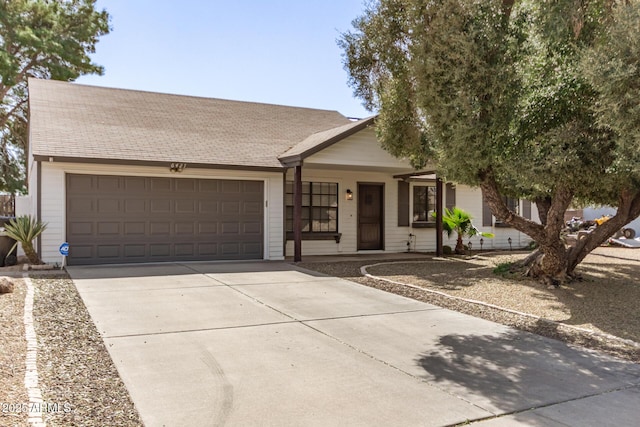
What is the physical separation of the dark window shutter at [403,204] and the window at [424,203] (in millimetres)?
379

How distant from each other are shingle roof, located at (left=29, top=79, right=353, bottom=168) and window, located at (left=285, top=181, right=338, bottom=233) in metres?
1.45

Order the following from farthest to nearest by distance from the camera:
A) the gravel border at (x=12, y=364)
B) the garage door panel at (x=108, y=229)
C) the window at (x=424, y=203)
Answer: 1. the window at (x=424, y=203)
2. the garage door panel at (x=108, y=229)
3. the gravel border at (x=12, y=364)

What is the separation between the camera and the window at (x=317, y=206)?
13875 mm

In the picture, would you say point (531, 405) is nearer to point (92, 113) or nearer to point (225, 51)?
point (92, 113)

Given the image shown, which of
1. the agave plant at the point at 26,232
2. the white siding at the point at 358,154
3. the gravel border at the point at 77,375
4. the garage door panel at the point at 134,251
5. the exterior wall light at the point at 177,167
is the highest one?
the white siding at the point at 358,154

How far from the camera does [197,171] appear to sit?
1175 cm

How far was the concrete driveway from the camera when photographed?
11.3 feet

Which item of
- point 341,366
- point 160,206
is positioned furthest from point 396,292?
point 160,206

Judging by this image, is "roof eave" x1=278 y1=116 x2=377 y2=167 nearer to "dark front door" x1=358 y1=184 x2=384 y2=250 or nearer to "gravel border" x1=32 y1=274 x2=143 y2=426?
"dark front door" x1=358 y1=184 x2=384 y2=250

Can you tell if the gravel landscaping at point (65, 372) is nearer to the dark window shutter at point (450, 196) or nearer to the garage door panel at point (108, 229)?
the garage door panel at point (108, 229)

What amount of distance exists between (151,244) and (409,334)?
7810 mm

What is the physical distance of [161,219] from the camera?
1148 cm

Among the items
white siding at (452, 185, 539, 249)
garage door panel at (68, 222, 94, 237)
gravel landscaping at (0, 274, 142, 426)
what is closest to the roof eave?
garage door panel at (68, 222, 94, 237)

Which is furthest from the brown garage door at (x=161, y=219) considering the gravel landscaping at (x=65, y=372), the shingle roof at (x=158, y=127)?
the gravel landscaping at (x=65, y=372)
